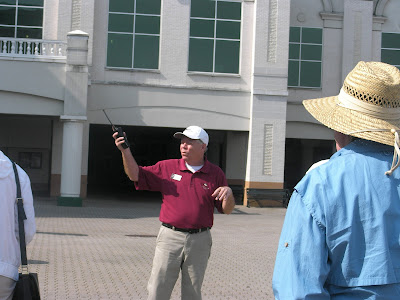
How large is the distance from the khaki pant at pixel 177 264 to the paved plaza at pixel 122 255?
240cm

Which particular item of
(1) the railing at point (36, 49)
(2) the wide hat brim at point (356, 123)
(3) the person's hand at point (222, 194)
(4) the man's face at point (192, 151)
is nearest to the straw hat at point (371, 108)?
Answer: (2) the wide hat brim at point (356, 123)

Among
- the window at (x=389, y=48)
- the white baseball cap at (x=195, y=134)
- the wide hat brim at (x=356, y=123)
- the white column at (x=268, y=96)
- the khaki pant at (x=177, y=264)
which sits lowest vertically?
the khaki pant at (x=177, y=264)

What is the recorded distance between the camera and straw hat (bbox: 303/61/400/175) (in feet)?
9.07

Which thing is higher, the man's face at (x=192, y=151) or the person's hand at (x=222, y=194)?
the man's face at (x=192, y=151)

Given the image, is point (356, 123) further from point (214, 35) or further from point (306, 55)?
point (306, 55)

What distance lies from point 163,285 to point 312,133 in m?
24.4

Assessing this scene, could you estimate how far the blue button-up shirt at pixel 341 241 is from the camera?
258cm

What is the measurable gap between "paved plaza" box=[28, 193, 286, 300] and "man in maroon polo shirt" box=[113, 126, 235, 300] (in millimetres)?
2424

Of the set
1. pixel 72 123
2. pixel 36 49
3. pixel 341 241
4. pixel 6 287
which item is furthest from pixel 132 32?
pixel 341 241

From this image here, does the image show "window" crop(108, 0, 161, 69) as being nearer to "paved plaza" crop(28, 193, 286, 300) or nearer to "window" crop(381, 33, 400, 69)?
"paved plaza" crop(28, 193, 286, 300)

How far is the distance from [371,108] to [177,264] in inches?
126

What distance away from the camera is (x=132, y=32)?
Result: 26.0 meters

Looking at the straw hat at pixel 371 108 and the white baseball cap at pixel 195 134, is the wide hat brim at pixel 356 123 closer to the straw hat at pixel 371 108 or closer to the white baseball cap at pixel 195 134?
the straw hat at pixel 371 108

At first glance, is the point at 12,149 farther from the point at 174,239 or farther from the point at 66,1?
the point at 174,239
